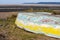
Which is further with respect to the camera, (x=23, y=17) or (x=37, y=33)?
(x=23, y=17)

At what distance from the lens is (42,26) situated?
11.0 meters

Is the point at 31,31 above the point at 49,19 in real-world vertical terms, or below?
below

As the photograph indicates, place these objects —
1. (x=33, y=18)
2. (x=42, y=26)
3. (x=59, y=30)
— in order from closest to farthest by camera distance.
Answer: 1. (x=59, y=30)
2. (x=42, y=26)
3. (x=33, y=18)

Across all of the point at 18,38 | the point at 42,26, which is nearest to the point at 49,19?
the point at 42,26

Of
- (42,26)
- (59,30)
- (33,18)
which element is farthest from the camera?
(33,18)

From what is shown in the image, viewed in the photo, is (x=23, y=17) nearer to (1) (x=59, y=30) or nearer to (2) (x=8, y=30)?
(2) (x=8, y=30)

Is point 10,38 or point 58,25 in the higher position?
point 58,25

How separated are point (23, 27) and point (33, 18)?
81 centimetres

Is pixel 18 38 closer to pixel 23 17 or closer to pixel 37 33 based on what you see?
pixel 37 33

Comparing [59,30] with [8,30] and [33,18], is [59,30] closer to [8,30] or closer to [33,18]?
[33,18]

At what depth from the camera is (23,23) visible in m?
12.2

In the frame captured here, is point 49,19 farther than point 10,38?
Yes

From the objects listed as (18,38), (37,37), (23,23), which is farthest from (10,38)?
(23,23)

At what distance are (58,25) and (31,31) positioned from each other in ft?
5.65
